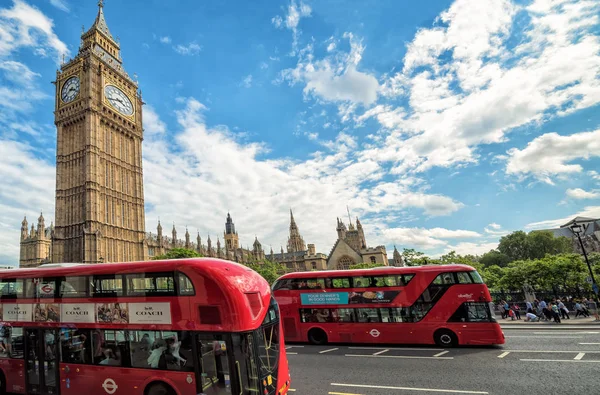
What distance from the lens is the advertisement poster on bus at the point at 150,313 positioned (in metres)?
8.01

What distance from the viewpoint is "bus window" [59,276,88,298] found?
8.97 m

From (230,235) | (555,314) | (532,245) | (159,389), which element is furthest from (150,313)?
(230,235)

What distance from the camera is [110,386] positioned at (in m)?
8.33

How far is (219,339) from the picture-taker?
735cm

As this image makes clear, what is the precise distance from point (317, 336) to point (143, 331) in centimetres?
1068

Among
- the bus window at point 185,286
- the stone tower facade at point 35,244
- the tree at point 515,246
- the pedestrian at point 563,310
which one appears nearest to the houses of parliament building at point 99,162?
the stone tower facade at point 35,244

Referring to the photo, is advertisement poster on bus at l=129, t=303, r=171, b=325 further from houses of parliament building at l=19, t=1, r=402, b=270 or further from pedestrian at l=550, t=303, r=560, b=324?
houses of parliament building at l=19, t=1, r=402, b=270

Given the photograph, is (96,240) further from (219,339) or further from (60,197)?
(219,339)

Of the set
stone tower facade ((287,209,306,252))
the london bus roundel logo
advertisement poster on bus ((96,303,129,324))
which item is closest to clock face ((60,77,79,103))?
advertisement poster on bus ((96,303,129,324))

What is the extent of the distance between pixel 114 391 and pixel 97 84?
206 feet

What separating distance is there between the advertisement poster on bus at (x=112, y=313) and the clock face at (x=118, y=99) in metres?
61.2

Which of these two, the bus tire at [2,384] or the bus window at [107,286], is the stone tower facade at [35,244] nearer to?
the bus tire at [2,384]

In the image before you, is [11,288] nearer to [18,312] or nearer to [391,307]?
[18,312]

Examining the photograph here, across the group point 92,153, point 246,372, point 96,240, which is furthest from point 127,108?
point 246,372
